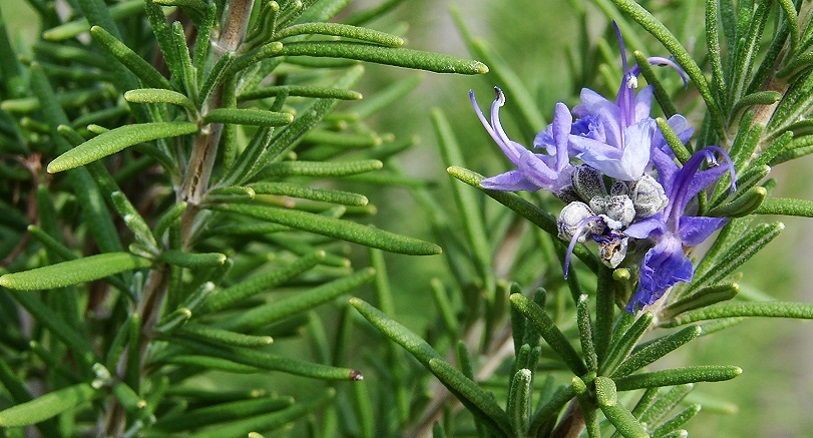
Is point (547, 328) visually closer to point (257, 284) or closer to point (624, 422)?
point (624, 422)

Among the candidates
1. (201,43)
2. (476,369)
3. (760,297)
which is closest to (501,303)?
(476,369)

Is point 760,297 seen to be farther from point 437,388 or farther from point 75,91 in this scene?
point 75,91

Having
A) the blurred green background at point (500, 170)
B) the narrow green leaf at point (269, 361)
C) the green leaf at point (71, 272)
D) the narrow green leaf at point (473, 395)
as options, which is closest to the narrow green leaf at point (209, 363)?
the narrow green leaf at point (269, 361)

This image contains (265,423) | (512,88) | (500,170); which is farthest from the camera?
(500,170)

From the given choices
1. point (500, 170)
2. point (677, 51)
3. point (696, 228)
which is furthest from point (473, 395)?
point (500, 170)

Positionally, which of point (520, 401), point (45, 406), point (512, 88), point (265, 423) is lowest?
point (45, 406)
